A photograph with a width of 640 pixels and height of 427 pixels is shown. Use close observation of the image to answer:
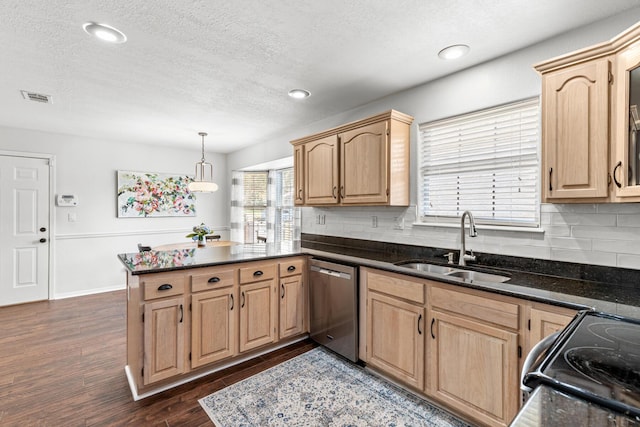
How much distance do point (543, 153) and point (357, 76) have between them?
154 centimetres

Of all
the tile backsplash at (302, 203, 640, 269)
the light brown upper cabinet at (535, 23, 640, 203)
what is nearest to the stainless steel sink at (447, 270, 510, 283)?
the tile backsplash at (302, 203, 640, 269)

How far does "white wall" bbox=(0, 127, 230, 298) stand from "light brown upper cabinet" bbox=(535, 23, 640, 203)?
524 cm

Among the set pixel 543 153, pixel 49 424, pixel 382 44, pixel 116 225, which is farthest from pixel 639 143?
pixel 116 225

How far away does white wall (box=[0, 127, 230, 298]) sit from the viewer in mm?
4504

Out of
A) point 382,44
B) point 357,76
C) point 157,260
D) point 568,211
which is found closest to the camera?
point 568,211

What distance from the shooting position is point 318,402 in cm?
210

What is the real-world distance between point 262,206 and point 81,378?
12.0 feet

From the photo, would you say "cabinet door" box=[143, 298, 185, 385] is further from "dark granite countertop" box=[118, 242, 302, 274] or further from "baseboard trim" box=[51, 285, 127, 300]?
"baseboard trim" box=[51, 285, 127, 300]

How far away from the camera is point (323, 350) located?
2.88 meters

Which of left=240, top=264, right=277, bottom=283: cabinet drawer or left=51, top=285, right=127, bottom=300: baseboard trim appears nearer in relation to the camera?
left=240, top=264, right=277, bottom=283: cabinet drawer

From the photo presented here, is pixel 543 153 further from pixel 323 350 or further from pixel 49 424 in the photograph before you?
pixel 49 424

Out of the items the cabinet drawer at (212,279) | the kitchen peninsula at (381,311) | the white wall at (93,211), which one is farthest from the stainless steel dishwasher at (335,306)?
the white wall at (93,211)

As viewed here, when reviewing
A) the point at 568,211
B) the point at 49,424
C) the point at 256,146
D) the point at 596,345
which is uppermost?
the point at 256,146

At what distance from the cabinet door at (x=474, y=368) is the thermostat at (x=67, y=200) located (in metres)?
5.24
